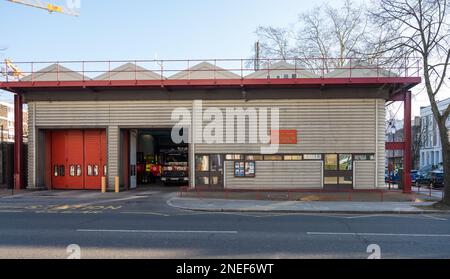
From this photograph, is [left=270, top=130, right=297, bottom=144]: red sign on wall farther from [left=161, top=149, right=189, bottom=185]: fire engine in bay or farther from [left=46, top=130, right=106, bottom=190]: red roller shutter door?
[left=46, top=130, right=106, bottom=190]: red roller shutter door

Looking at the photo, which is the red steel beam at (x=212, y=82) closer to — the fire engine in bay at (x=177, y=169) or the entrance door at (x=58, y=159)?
the entrance door at (x=58, y=159)

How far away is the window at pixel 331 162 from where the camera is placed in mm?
22812

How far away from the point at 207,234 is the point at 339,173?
46.9 ft

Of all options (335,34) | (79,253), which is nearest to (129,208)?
(79,253)

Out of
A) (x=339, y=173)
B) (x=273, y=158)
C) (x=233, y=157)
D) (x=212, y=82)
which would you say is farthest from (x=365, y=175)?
(x=212, y=82)

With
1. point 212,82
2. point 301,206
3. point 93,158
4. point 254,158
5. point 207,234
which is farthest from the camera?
point 93,158

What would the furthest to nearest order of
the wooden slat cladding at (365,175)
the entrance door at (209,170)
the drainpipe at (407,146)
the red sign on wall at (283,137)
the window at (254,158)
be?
1. the entrance door at (209,170)
2. the window at (254,158)
3. the red sign on wall at (283,137)
4. the wooden slat cladding at (365,175)
5. the drainpipe at (407,146)

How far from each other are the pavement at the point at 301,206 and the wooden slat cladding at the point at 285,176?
432cm

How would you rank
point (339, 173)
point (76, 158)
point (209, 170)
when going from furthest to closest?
point (76, 158) → point (209, 170) → point (339, 173)

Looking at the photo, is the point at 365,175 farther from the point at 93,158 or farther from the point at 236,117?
the point at 93,158

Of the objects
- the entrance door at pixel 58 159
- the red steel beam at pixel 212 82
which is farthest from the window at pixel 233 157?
the entrance door at pixel 58 159

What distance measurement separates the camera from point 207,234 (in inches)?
408

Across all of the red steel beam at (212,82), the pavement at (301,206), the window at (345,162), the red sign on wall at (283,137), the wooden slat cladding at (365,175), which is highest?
the red steel beam at (212,82)

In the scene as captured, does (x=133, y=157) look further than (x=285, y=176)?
Yes
